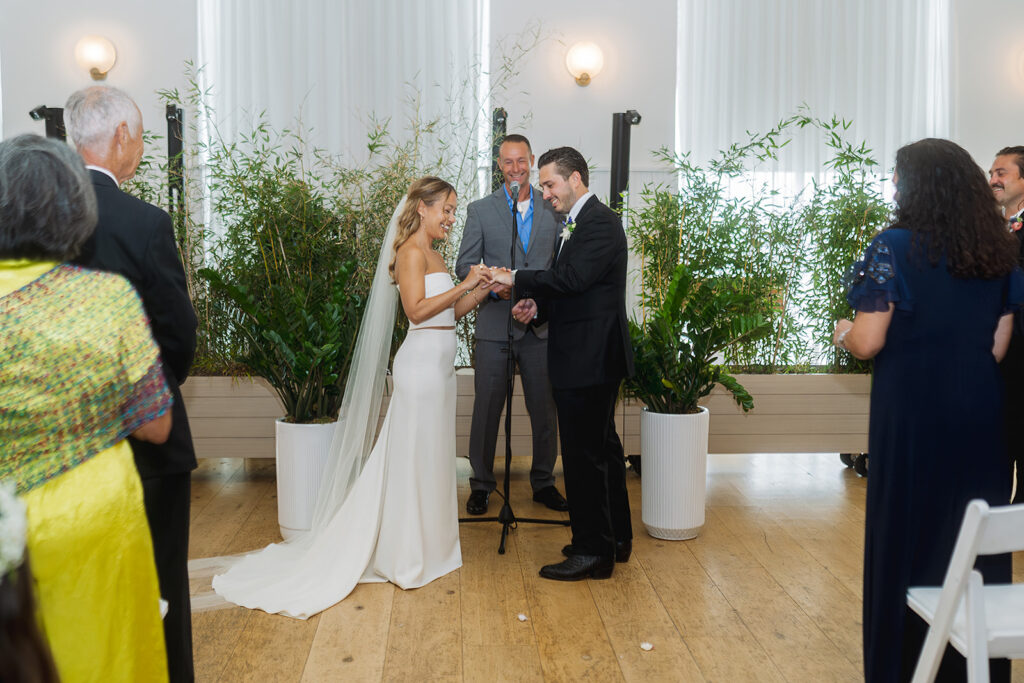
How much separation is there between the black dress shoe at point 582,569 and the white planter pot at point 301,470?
1187mm

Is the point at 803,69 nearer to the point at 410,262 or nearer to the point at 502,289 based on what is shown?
the point at 502,289

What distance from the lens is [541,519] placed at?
432 cm

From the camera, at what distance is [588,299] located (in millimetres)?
3498

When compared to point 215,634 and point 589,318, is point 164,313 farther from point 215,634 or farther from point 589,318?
point 589,318

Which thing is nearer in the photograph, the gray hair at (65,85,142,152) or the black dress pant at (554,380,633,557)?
the gray hair at (65,85,142,152)

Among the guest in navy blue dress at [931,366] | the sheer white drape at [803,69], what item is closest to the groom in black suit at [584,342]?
the guest in navy blue dress at [931,366]

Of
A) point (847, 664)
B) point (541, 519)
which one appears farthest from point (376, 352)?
point (847, 664)

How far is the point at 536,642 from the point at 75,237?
210cm

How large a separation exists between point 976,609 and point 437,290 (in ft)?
8.12

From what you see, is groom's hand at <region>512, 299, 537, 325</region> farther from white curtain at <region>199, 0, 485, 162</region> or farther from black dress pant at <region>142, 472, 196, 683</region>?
white curtain at <region>199, 0, 485, 162</region>

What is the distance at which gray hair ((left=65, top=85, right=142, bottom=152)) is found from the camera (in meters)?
2.23

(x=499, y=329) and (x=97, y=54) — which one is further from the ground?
(x=97, y=54)

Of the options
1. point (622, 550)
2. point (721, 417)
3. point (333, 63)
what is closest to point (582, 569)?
point (622, 550)

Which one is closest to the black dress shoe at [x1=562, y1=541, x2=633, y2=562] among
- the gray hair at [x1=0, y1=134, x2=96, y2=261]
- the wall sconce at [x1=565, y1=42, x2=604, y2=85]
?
the gray hair at [x1=0, y1=134, x2=96, y2=261]
